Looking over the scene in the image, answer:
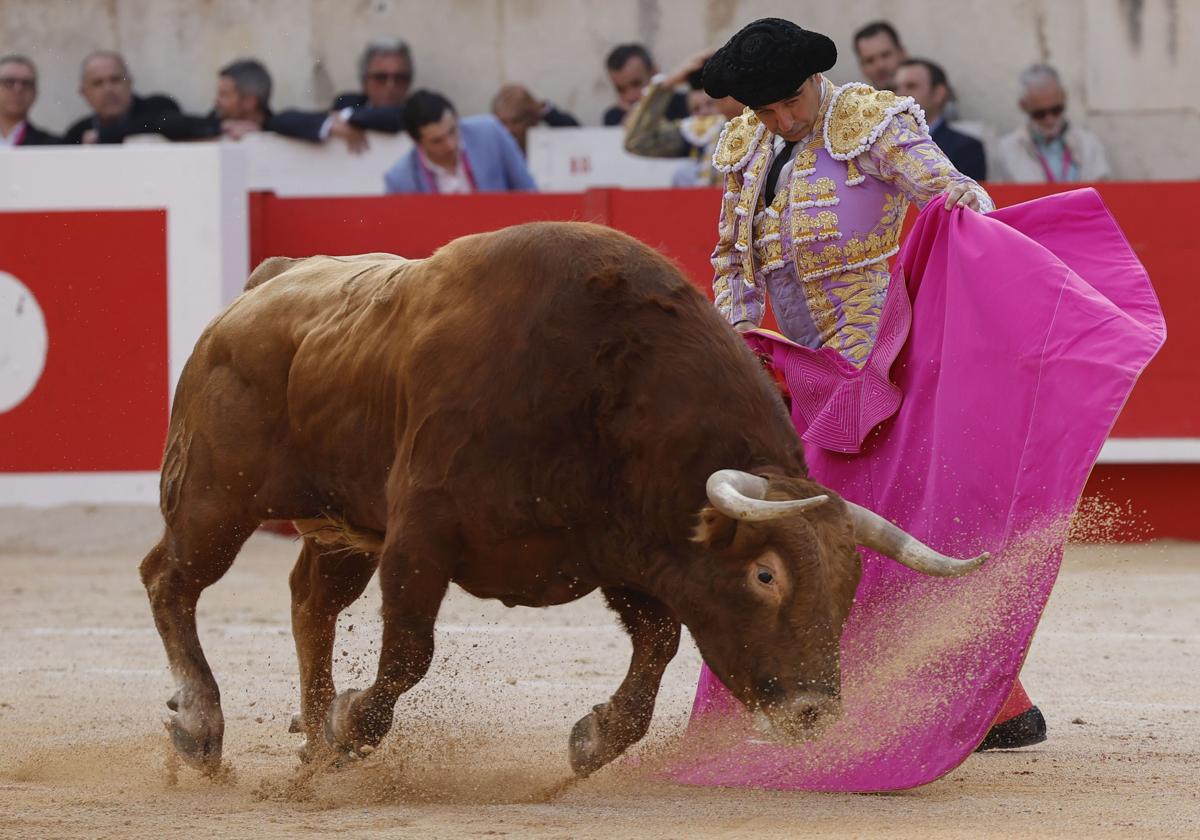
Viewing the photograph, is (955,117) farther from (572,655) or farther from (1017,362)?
(1017,362)

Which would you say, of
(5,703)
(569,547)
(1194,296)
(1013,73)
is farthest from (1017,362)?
(1013,73)

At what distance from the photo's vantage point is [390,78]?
30.2 ft

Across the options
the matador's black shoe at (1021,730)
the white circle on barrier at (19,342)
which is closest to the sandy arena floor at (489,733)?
the matador's black shoe at (1021,730)

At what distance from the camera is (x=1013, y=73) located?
991cm

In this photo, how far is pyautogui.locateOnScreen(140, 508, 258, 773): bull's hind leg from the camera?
13.2 feet

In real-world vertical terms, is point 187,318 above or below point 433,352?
below

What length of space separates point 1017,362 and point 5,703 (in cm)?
262

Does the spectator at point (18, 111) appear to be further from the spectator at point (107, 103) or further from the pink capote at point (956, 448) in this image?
the pink capote at point (956, 448)

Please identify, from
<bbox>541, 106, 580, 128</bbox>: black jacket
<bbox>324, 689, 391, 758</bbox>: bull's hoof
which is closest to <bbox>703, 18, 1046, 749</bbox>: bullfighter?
<bbox>324, 689, 391, 758</bbox>: bull's hoof

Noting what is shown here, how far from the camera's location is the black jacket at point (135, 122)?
9234 mm

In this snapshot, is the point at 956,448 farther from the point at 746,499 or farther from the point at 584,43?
the point at 584,43

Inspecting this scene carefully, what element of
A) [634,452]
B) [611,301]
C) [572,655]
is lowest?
[572,655]

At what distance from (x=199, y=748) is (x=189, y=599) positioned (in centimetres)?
38

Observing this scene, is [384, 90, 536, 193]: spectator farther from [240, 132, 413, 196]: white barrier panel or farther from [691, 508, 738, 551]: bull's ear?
[691, 508, 738, 551]: bull's ear
